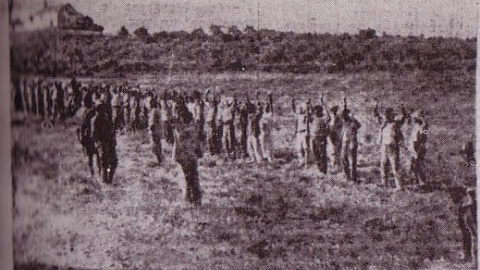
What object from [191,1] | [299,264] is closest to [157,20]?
Result: [191,1]

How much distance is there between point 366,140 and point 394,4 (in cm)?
17

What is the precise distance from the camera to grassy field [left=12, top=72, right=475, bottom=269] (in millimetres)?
716

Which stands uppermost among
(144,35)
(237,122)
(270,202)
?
(144,35)

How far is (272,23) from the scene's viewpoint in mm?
720

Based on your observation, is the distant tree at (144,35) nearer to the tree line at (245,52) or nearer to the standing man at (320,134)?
the tree line at (245,52)

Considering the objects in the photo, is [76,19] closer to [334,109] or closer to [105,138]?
[105,138]

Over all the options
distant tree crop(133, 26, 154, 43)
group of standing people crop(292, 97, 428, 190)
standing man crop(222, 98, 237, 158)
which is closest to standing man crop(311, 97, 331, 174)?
group of standing people crop(292, 97, 428, 190)

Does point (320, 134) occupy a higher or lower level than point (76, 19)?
lower

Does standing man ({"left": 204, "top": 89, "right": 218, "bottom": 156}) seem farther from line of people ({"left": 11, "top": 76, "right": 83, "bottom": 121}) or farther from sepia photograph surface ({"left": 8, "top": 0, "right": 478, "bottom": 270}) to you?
line of people ({"left": 11, "top": 76, "right": 83, "bottom": 121})

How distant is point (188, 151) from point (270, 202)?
0.12 metres

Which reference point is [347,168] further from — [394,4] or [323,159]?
[394,4]

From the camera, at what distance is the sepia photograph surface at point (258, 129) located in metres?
0.71

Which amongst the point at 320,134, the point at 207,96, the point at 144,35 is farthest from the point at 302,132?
the point at 144,35

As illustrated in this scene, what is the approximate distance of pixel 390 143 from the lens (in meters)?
0.72
